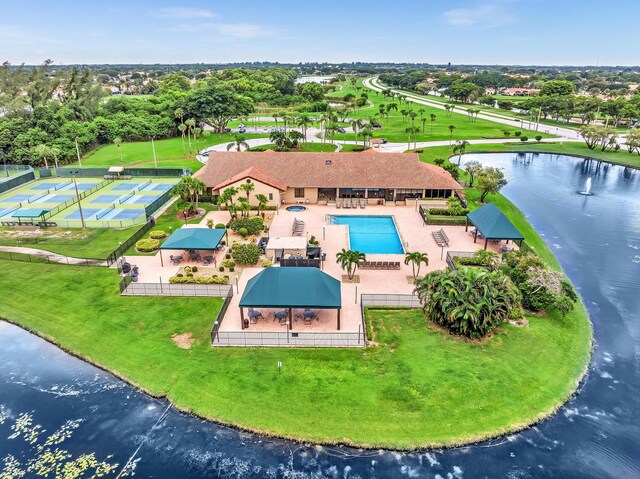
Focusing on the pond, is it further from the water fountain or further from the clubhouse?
the water fountain

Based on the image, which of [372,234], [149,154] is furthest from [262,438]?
[149,154]

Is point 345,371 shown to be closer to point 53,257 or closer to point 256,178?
point 53,257

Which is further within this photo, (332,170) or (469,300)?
(332,170)

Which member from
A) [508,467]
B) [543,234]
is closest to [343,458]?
[508,467]

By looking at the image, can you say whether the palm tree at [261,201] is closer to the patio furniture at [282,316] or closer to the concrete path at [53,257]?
the concrete path at [53,257]

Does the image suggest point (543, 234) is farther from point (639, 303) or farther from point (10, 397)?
point (10, 397)
